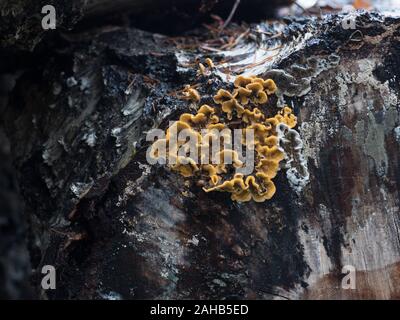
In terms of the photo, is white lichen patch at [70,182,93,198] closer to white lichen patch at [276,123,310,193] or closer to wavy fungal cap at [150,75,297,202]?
wavy fungal cap at [150,75,297,202]

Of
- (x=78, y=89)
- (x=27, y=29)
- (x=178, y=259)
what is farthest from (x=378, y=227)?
(x=27, y=29)

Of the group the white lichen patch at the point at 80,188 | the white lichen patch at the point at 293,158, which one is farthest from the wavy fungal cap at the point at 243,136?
the white lichen patch at the point at 80,188

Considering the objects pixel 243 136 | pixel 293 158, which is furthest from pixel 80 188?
pixel 293 158

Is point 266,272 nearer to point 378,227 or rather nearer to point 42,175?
point 378,227

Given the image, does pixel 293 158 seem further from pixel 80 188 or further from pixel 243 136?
pixel 80 188

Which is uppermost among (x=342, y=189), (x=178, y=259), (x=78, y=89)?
(x=78, y=89)
